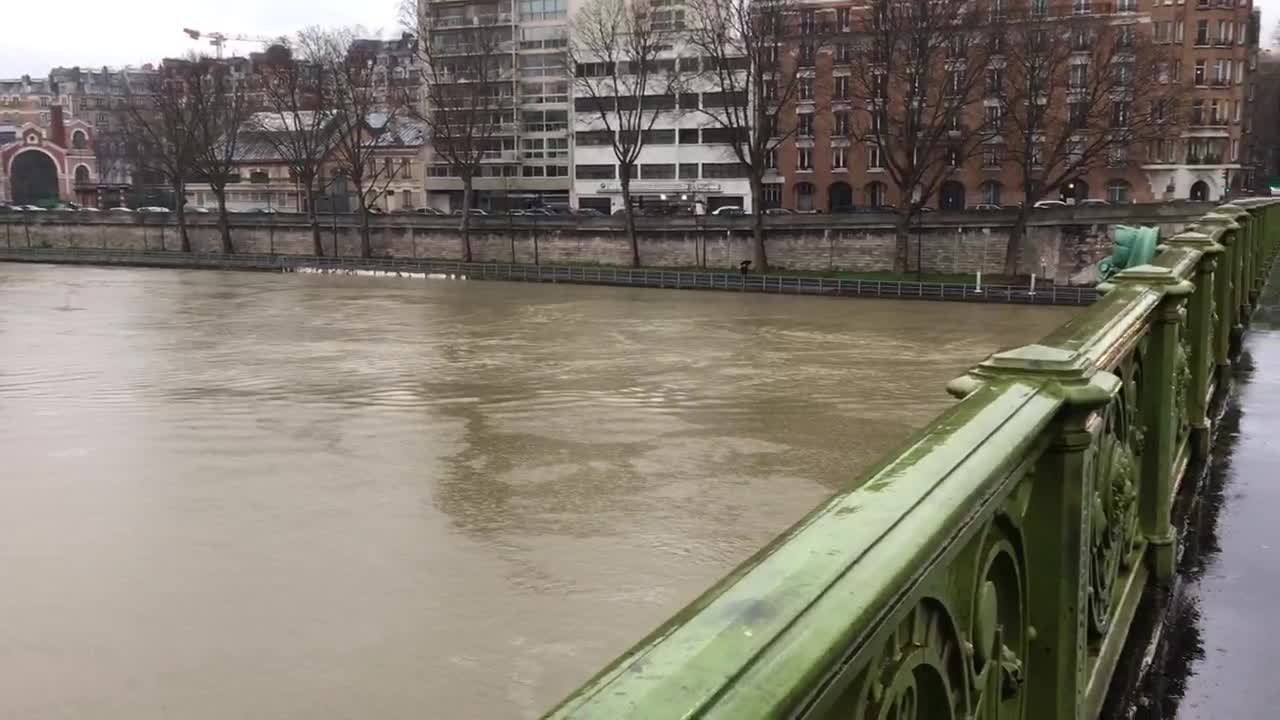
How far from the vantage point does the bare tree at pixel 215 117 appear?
5609 cm

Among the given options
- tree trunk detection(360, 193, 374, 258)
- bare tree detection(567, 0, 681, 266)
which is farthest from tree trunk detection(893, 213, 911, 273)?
tree trunk detection(360, 193, 374, 258)

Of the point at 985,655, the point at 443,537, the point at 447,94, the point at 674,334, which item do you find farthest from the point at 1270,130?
the point at 985,655

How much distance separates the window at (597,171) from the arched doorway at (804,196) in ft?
33.1

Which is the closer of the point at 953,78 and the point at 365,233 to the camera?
the point at 953,78

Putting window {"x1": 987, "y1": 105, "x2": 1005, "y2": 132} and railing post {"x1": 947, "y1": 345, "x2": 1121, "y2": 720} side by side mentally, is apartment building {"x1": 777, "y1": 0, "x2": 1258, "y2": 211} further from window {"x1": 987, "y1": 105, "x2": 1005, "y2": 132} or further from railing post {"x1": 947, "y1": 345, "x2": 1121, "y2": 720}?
railing post {"x1": 947, "y1": 345, "x2": 1121, "y2": 720}

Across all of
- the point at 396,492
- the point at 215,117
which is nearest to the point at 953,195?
the point at 215,117

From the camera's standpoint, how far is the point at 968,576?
5.36 ft

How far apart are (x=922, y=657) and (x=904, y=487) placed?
0.72 ft

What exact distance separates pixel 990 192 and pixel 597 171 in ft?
66.9

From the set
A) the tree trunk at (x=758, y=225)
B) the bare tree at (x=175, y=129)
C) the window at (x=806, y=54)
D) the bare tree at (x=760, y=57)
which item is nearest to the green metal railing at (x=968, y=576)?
the bare tree at (x=760, y=57)

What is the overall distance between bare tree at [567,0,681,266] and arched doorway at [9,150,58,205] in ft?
179

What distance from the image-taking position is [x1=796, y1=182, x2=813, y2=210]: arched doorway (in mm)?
57188

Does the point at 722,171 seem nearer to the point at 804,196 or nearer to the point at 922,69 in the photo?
the point at 804,196

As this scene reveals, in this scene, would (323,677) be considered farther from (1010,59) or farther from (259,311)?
(1010,59)
